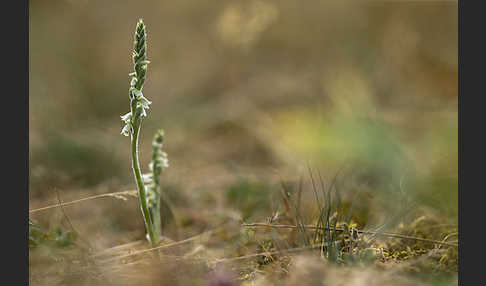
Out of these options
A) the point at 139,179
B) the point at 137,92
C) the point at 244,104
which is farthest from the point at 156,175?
the point at 244,104

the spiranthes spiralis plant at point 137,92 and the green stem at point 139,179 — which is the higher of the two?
the spiranthes spiralis plant at point 137,92

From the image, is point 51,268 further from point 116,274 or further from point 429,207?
point 429,207

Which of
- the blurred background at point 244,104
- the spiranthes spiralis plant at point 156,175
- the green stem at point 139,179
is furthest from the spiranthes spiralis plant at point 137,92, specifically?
the blurred background at point 244,104

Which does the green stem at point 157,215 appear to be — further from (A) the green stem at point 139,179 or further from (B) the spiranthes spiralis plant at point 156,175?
(A) the green stem at point 139,179

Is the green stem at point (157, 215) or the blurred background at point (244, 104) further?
the blurred background at point (244, 104)

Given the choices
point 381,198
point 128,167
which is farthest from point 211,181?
point 381,198

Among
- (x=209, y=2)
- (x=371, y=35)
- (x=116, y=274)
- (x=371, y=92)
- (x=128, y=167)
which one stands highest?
(x=209, y=2)

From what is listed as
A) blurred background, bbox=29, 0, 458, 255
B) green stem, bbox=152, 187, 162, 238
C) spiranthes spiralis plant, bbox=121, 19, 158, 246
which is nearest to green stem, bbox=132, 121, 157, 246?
spiranthes spiralis plant, bbox=121, 19, 158, 246

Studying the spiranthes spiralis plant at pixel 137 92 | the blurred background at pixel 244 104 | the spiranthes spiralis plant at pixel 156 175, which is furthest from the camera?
the blurred background at pixel 244 104

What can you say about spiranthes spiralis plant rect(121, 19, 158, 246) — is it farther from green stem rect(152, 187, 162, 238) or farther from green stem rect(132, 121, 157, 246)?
green stem rect(152, 187, 162, 238)
